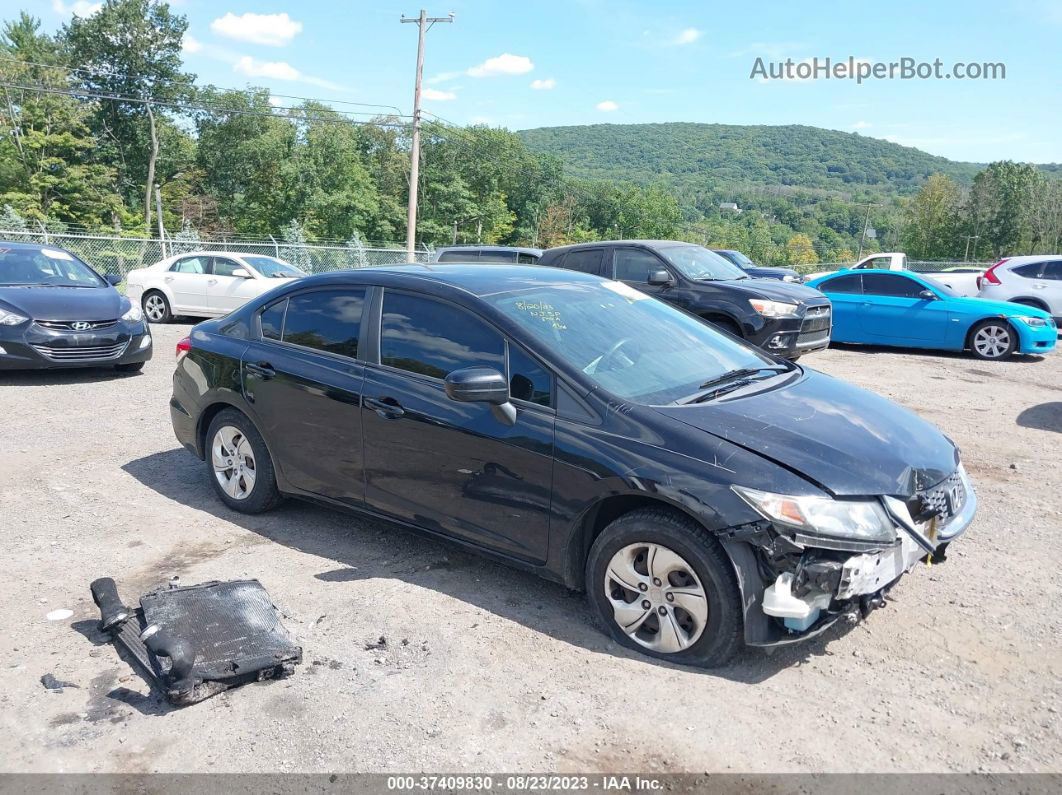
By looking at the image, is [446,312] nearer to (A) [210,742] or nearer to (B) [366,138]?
(A) [210,742]

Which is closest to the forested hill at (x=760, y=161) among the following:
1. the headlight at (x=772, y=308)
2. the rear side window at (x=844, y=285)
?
the rear side window at (x=844, y=285)

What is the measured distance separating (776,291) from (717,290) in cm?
79

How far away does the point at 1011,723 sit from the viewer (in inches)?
125

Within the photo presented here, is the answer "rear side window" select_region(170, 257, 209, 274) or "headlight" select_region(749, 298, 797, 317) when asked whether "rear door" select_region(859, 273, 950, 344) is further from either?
"rear side window" select_region(170, 257, 209, 274)

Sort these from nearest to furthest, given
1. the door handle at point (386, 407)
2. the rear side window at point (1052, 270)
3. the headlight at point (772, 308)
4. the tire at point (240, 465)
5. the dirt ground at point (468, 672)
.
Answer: the dirt ground at point (468, 672) → the door handle at point (386, 407) → the tire at point (240, 465) → the headlight at point (772, 308) → the rear side window at point (1052, 270)

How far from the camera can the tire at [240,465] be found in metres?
5.23

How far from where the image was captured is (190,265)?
1623cm

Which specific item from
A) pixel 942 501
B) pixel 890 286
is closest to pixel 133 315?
pixel 942 501

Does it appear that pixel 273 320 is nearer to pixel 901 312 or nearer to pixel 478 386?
pixel 478 386

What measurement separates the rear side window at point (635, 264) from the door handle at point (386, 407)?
7.17 meters

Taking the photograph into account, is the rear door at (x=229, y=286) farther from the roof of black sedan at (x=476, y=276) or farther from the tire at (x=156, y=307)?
the roof of black sedan at (x=476, y=276)

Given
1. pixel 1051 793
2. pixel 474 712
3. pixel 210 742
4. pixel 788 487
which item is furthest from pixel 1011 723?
pixel 210 742

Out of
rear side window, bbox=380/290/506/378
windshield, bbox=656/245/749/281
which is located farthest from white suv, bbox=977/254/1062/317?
rear side window, bbox=380/290/506/378

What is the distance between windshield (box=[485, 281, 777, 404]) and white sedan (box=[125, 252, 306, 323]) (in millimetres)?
12323
